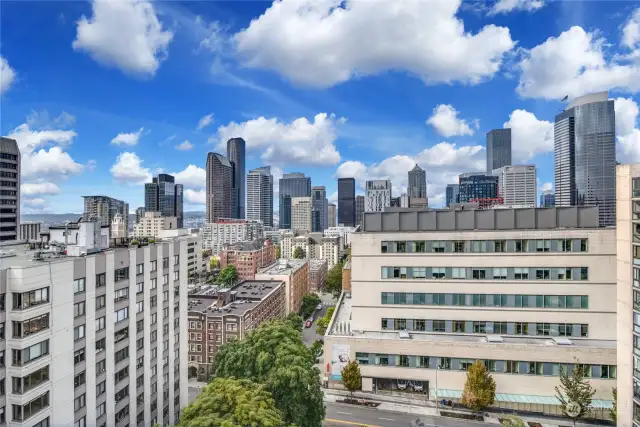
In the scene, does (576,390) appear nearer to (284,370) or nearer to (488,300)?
(488,300)

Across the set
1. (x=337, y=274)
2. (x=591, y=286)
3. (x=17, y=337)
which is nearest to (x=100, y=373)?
(x=17, y=337)

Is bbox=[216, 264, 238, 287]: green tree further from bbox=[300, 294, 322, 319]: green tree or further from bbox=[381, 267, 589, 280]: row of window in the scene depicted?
bbox=[381, 267, 589, 280]: row of window

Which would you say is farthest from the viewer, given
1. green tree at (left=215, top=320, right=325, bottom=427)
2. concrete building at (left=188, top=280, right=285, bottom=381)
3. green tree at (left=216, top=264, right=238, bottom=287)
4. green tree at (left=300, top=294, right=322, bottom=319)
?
green tree at (left=216, top=264, right=238, bottom=287)

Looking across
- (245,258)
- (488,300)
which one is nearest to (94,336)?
(488,300)

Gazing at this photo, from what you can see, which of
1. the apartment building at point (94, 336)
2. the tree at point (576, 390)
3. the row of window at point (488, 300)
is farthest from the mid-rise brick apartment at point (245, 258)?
the tree at point (576, 390)

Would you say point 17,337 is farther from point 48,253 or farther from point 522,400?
point 522,400

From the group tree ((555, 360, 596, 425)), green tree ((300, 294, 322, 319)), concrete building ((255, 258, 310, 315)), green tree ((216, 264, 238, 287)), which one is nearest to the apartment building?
tree ((555, 360, 596, 425))

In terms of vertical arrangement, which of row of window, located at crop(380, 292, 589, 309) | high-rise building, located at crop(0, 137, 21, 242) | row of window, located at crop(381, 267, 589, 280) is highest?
high-rise building, located at crop(0, 137, 21, 242)
